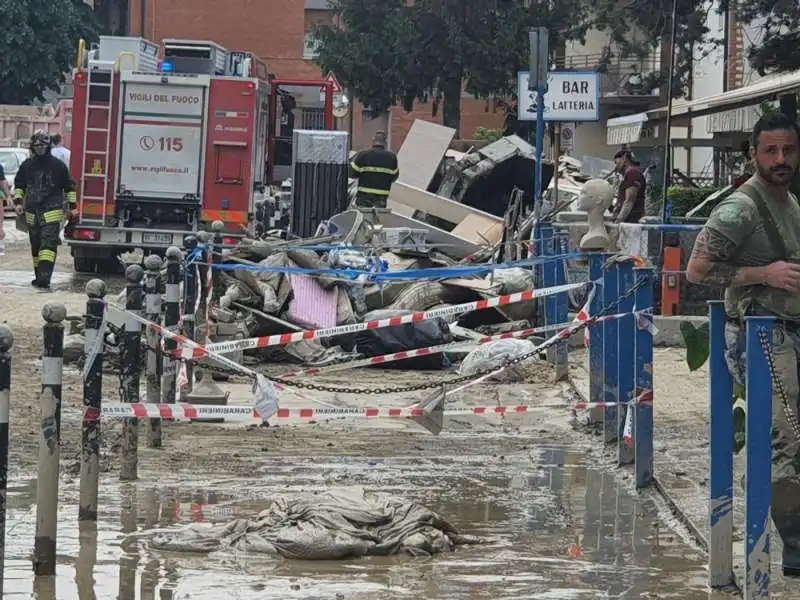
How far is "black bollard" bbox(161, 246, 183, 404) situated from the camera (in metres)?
10.8

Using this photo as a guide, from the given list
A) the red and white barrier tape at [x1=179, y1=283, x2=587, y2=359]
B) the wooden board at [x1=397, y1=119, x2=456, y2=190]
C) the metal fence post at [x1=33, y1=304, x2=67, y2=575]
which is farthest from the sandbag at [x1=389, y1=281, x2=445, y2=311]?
the wooden board at [x1=397, y1=119, x2=456, y2=190]

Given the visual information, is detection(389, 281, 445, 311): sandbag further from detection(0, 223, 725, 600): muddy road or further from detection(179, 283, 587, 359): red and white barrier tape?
detection(179, 283, 587, 359): red and white barrier tape

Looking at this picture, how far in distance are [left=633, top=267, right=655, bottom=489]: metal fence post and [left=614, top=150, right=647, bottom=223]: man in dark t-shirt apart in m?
12.9

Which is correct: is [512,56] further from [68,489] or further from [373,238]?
[68,489]

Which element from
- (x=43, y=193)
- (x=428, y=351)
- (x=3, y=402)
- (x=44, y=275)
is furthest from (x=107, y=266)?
(x=3, y=402)

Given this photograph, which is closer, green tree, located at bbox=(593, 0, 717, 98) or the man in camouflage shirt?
the man in camouflage shirt

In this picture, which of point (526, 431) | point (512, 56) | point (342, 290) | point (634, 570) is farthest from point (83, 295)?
point (512, 56)

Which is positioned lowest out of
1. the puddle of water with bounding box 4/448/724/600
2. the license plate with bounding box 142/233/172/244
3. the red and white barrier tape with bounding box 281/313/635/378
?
the puddle of water with bounding box 4/448/724/600

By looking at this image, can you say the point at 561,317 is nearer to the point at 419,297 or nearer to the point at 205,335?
the point at 419,297

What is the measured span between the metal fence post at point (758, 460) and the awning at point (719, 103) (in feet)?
43.5

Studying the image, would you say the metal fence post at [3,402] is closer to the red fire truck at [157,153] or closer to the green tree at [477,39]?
the red fire truck at [157,153]

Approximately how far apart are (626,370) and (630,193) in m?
13.6

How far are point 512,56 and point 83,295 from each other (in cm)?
3398

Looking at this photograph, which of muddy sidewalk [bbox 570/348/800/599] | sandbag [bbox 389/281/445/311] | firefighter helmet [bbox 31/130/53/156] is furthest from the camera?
firefighter helmet [bbox 31/130/53/156]
